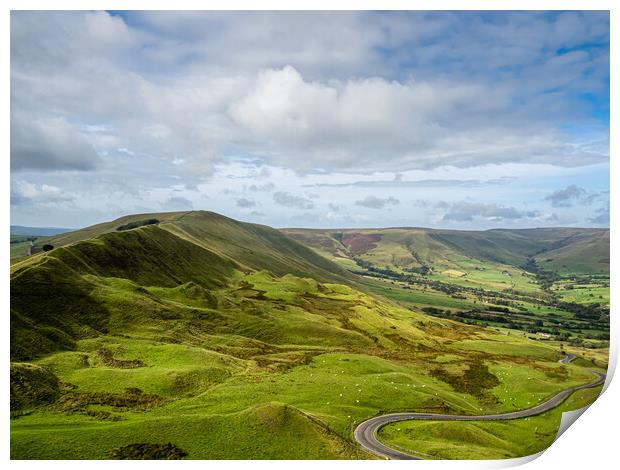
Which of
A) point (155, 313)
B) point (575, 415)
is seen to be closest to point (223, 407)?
point (155, 313)

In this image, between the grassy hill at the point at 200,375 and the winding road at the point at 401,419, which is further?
the winding road at the point at 401,419

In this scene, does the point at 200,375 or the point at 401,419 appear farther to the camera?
the point at 200,375

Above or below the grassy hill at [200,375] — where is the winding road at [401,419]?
below

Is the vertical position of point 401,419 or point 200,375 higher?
point 200,375

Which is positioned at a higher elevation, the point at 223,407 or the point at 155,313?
the point at 155,313

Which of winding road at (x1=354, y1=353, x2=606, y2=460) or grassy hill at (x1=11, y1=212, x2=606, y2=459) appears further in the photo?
winding road at (x1=354, y1=353, x2=606, y2=460)

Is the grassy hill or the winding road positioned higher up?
the grassy hill

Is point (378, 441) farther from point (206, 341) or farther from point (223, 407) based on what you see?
point (206, 341)

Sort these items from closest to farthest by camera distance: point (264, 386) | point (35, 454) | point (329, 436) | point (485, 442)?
point (35, 454) < point (329, 436) < point (485, 442) < point (264, 386)
